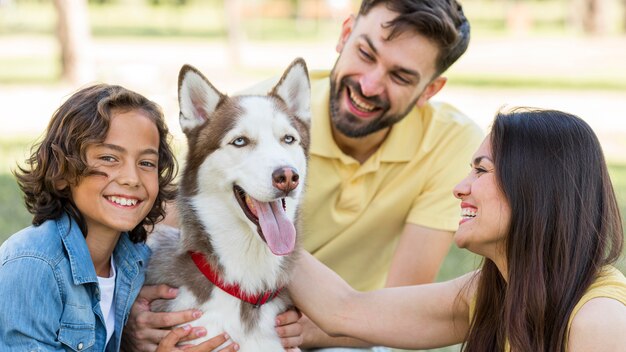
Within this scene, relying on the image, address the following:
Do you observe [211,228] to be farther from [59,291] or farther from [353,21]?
[353,21]

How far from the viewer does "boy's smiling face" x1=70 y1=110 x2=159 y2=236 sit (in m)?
3.30

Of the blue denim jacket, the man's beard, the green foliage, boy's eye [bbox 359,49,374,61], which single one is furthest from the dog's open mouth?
the green foliage

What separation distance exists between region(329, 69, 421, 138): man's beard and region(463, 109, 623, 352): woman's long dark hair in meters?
1.15

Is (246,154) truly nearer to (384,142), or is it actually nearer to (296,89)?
(296,89)

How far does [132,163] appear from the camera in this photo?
3.34 metres

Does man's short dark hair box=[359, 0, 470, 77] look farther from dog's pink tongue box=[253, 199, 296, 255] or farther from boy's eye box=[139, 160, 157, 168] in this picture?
boy's eye box=[139, 160, 157, 168]

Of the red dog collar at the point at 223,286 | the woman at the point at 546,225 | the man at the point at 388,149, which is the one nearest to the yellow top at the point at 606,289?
the woman at the point at 546,225

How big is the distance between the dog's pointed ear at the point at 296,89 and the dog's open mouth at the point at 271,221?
52 centimetres

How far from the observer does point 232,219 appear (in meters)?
3.43

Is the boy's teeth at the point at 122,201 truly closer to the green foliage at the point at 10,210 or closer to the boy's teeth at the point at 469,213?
the boy's teeth at the point at 469,213

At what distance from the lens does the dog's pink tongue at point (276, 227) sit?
130 inches

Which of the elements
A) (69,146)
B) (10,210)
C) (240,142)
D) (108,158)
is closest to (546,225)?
(240,142)

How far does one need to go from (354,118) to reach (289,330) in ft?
3.82

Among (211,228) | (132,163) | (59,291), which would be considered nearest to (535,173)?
(211,228)
